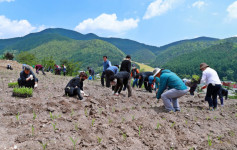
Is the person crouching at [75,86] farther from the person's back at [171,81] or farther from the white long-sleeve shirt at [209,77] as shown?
the white long-sleeve shirt at [209,77]

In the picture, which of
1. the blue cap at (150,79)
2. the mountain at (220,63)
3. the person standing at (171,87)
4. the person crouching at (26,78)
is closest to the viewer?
the person standing at (171,87)

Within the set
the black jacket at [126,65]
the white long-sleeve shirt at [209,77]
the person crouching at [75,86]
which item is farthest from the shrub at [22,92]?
the white long-sleeve shirt at [209,77]

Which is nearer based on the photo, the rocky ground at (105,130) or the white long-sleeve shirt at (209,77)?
the rocky ground at (105,130)

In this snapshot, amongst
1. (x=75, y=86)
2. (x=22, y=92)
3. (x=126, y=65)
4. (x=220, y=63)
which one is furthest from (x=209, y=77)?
(x=220, y=63)

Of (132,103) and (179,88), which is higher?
(179,88)

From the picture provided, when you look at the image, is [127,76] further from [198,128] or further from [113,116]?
[198,128]

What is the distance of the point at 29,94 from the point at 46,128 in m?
3.06

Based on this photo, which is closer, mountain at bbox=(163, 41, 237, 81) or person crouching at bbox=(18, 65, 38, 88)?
person crouching at bbox=(18, 65, 38, 88)

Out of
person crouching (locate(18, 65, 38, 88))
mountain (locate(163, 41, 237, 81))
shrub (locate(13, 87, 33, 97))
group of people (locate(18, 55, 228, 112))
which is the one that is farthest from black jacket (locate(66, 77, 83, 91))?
mountain (locate(163, 41, 237, 81))

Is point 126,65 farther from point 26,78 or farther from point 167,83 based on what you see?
point 26,78

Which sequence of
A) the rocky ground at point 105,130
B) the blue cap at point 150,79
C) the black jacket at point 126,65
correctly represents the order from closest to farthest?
the rocky ground at point 105,130, the black jacket at point 126,65, the blue cap at point 150,79

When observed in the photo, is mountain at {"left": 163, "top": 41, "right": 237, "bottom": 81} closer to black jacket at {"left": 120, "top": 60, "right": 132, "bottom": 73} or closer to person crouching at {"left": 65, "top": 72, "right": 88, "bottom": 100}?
black jacket at {"left": 120, "top": 60, "right": 132, "bottom": 73}

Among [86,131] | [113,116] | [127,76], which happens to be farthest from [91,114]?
[127,76]

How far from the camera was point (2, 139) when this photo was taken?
3.22 metres
